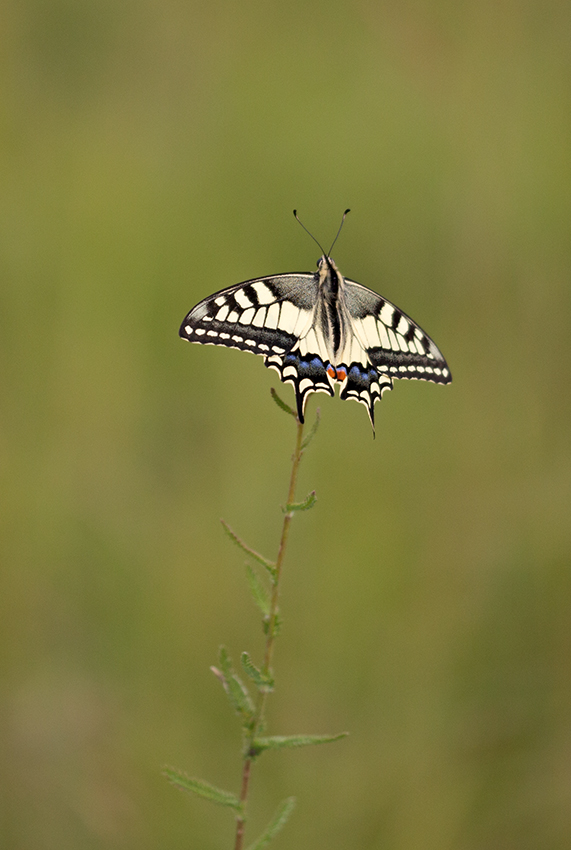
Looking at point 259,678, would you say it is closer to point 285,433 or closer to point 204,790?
point 204,790

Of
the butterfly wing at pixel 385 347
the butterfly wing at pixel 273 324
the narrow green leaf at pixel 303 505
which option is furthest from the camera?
the butterfly wing at pixel 385 347

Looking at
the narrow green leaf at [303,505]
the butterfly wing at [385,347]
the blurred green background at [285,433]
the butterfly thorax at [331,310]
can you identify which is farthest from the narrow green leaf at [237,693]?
the blurred green background at [285,433]

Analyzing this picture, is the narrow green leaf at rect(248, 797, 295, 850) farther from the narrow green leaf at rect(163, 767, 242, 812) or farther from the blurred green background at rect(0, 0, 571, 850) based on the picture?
the blurred green background at rect(0, 0, 571, 850)

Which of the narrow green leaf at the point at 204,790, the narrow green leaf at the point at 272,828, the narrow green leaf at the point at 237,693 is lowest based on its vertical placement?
the narrow green leaf at the point at 272,828

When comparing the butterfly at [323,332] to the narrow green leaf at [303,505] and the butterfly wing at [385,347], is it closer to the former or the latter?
the butterfly wing at [385,347]

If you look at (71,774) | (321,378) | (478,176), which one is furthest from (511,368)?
(71,774)

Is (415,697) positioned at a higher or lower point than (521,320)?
lower

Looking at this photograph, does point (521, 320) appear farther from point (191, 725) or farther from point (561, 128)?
point (191, 725)
